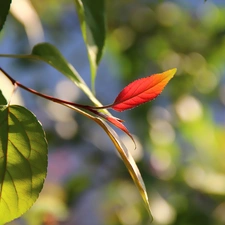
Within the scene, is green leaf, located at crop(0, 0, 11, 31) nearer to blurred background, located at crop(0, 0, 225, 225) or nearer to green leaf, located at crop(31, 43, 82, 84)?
green leaf, located at crop(31, 43, 82, 84)

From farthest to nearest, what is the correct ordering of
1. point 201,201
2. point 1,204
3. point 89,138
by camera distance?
1. point 89,138
2. point 201,201
3. point 1,204

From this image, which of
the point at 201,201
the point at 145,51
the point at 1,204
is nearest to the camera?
the point at 1,204

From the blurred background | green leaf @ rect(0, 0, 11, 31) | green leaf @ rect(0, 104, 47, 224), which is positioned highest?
green leaf @ rect(0, 0, 11, 31)

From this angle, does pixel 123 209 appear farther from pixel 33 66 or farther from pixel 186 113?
pixel 33 66

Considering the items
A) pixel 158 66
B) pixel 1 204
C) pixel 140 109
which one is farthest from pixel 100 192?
pixel 1 204

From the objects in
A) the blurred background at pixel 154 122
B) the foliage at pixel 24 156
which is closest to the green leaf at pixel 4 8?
the foliage at pixel 24 156

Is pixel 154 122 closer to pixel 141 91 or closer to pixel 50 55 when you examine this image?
pixel 50 55

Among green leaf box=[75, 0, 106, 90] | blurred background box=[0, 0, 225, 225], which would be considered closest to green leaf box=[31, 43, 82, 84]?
green leaf box=[75, 0, 106, 90]
